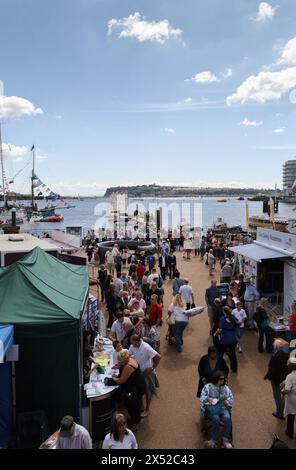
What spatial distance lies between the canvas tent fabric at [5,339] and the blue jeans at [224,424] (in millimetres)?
2868

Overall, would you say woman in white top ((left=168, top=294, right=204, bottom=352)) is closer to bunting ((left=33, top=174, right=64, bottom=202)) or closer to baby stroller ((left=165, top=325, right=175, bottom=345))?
baby stroller ((left=165, top=325, right=175, bottom=345))

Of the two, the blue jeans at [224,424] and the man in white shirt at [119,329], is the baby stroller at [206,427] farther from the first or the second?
the man in white shirt at [119,329]

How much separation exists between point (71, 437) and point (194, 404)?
2.87 m

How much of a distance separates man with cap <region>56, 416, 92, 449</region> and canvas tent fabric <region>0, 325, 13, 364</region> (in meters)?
1.06

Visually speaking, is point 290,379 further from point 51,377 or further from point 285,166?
point 285,166

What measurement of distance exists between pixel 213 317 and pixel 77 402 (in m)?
4.36

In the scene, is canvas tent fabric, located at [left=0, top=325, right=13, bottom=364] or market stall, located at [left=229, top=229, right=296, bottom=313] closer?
canvas tent fabric, located at [left=0, top=325, right=13, bottom=364]

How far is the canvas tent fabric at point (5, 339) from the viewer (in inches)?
175

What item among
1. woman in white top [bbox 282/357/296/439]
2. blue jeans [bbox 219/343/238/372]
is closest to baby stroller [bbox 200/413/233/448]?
woman in white top [bbox 282/357/296/439]

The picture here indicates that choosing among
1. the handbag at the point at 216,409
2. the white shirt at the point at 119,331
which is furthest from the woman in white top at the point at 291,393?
the white shirt at the point at 119,331

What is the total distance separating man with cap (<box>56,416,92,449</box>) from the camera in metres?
4.07

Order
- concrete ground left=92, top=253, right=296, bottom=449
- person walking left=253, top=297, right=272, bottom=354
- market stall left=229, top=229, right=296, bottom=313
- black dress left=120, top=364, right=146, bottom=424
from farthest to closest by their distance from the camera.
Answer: market stall left=229, top=229, right=296, bottom=313 < person walking left=253, top=297, right=272, bottom=354 < black dress left=120, top=364, right=146, bottom=424 < concrete ground left=92, top=253, right=296, bottom=449

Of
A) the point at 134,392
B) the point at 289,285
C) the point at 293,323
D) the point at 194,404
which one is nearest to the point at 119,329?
the point at 134,392

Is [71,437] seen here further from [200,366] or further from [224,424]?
[200,366]
